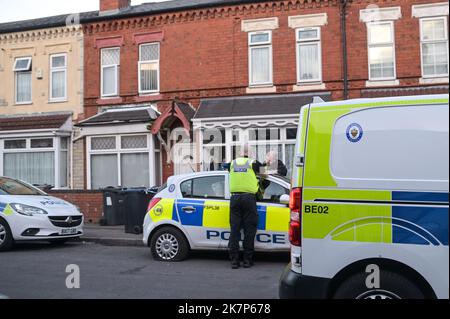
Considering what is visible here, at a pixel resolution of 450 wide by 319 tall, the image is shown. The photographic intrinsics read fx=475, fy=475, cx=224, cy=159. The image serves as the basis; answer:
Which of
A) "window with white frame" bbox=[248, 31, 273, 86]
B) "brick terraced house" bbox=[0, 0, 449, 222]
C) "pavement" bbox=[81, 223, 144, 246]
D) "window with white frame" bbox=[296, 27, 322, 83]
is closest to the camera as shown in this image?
"pavement" bbox=[81, 223, 144, 246]

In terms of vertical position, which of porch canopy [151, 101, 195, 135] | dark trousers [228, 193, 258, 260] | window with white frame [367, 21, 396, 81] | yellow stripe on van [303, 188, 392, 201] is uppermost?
window with white frame [367, 21, 396, 81]

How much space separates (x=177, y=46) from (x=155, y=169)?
4016mm

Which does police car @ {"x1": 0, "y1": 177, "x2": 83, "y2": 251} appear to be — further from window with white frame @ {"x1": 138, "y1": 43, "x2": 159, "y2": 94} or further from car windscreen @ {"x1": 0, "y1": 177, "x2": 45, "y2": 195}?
window with white frame @ {"x1": 138, "y1": 43, "x2": 159, "y2": 94}

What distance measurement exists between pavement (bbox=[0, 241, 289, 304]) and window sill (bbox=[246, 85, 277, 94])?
6.91 meters

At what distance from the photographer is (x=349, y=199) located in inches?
157

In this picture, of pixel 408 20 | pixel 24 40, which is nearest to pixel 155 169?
pixel 24 40

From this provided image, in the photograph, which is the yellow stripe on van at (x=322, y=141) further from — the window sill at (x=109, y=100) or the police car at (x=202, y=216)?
the window sill at (x=109, y=100)

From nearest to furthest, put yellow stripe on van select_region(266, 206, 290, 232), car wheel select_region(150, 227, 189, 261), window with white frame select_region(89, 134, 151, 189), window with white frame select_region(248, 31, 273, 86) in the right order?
1. yellow stripe on van select_region(266, 206, 290, 232)
2. car wheel select_region(150, 227, 189, 261)
3. window with white frame select_region(248, 31, 273, 86)
4. window with white frame select_region(89, 134, 151, 189)

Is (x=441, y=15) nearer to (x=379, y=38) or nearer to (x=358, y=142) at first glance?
(x=379, y=38)

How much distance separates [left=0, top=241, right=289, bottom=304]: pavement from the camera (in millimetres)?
5906

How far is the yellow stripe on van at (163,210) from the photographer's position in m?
8.02

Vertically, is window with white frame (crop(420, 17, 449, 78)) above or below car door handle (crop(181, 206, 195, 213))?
above

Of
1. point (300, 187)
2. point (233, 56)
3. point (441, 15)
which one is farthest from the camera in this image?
point (233, 56)

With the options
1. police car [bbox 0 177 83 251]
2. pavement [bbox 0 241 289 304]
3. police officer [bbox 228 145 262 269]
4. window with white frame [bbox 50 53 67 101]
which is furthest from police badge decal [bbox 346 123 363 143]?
window with white frame [bbox 50 53 67 101]
